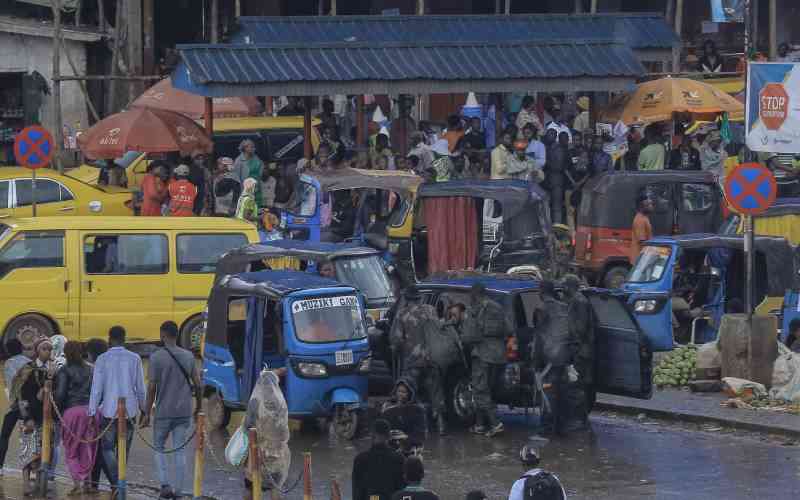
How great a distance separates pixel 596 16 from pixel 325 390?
18.8 m

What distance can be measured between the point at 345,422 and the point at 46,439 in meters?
3.48

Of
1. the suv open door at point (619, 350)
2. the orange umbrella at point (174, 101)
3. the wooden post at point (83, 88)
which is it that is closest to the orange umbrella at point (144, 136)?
the orange umbrella at point (174, 101)

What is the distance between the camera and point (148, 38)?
3922 centimetres

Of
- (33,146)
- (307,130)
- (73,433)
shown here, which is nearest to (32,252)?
(33,146)

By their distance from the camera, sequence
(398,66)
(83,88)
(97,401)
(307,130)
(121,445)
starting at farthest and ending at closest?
(83,88), (398,66), (307,130), (97,401), (121,445)

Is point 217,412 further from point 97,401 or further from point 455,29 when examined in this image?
point 455,29

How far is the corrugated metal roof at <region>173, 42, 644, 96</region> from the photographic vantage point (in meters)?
28.9

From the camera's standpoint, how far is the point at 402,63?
3019cm

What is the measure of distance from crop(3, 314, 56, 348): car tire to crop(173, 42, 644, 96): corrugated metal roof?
624 centimetres

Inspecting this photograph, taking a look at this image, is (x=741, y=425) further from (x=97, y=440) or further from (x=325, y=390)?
(x=97, y=440)

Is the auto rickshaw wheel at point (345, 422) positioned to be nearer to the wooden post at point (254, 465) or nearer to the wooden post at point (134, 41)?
the wooden post at point (254, 465)

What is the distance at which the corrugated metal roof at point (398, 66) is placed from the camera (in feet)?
94.8

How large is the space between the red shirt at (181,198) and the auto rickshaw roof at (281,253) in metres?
5.34

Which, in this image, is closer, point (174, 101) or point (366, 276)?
point (366, 276)
